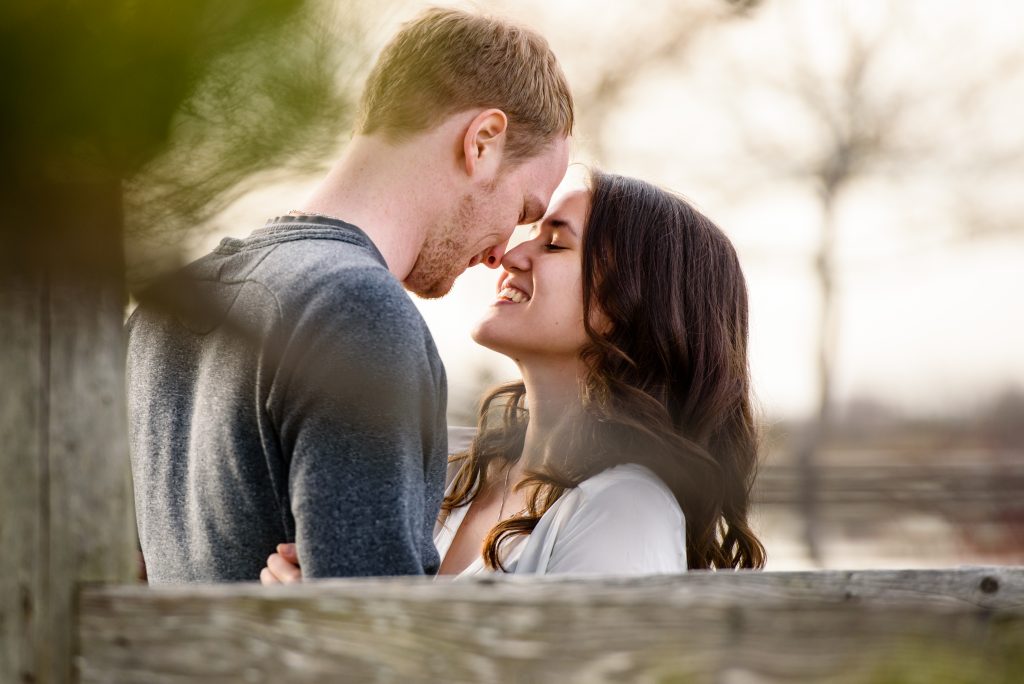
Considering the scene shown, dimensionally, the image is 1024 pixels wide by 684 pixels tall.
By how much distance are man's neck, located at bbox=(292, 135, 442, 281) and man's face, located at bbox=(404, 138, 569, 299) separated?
0.26ft

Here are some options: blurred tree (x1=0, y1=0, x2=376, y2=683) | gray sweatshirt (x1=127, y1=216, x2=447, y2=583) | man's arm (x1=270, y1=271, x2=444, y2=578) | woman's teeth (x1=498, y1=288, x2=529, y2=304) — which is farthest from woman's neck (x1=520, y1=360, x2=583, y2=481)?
blurred tree (x1=0, y1=0, x2=376, y2=683)

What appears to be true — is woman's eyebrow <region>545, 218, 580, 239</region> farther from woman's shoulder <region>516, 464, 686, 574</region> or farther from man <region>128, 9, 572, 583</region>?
woman's shoulder <region>516, 464, 686, 574</region>

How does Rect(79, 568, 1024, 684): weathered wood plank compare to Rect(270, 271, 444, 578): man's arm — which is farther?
Rect(270, 271, 444, 578): man's arm

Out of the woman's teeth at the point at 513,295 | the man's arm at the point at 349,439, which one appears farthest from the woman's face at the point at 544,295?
the man's arm at the point at 349,439

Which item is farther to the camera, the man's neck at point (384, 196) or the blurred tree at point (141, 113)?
the man's neck at point (384, 196)

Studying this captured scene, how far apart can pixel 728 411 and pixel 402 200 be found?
0.91 m

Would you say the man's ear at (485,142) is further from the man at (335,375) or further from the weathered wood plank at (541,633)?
the weathered wood plank at (541,633)

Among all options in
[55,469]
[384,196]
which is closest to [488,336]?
[384,196]

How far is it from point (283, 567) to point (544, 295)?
40.1 inches

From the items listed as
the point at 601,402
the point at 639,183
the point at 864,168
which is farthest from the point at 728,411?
the point at 864,168

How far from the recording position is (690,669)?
0.87m

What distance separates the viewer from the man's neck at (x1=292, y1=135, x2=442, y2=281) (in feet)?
6.10

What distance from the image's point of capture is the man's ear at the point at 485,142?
203cm

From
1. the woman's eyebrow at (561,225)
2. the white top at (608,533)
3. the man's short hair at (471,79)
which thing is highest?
the man's short hair at (471,79)
